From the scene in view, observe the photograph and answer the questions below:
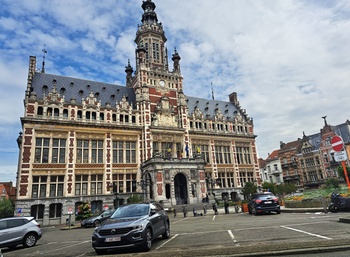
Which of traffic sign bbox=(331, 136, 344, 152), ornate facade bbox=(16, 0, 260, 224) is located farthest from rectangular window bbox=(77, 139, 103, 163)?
traffic sign bbox=(331, 136, 344, 152)

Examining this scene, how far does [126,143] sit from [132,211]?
32.1 m

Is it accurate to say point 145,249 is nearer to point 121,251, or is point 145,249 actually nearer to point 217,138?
point 121,251

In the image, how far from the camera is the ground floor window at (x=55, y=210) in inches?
1330

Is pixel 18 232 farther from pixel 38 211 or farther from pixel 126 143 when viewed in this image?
pixel 126 143

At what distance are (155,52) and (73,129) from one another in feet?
81.9

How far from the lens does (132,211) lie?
10.4 meters

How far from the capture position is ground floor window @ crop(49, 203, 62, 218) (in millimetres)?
33781

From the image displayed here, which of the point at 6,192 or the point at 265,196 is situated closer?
the point at 265,196

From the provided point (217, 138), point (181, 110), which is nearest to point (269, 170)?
point (217, 138)

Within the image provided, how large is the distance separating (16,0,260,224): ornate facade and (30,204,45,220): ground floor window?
121 millimetres

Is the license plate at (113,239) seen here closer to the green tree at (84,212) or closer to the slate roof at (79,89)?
the green tree at (84,212)

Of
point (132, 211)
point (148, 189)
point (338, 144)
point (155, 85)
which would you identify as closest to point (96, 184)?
point (148, 189)

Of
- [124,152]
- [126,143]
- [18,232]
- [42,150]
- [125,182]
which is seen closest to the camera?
[18,232]

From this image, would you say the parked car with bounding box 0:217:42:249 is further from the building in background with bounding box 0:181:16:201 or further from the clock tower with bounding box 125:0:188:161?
the building in background with bounding box 0:181:16:201
